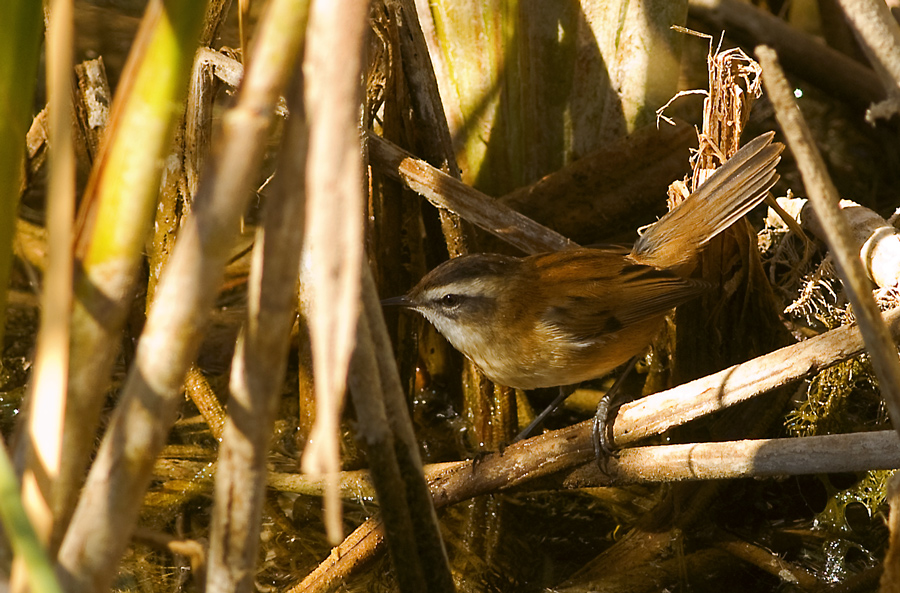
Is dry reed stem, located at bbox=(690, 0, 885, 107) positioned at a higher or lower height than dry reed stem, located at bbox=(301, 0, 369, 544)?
higher

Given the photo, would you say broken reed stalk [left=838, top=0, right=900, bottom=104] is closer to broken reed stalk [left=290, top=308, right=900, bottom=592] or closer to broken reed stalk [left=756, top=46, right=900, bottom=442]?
broken reed stalk [left=756, top=46, right=900, bottom=442]

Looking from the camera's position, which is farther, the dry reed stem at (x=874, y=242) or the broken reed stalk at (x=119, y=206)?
the dry reed stem at (x=874, y=242)

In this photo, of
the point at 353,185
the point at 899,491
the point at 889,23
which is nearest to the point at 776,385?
the point at 899,491

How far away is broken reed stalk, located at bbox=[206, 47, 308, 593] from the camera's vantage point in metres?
1.36

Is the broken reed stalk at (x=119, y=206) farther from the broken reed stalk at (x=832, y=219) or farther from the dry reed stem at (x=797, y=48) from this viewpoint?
the dry reed stem at (x=797, y=48)

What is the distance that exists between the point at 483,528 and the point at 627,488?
73cm

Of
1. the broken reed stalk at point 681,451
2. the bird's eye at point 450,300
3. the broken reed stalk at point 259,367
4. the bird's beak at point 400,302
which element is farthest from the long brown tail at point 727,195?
the broken reed stalk at point 259,367

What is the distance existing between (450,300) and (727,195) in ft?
3.94

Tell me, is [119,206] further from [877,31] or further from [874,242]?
[874,242]

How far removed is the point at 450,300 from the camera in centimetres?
352

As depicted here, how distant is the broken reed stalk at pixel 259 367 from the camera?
136 cm

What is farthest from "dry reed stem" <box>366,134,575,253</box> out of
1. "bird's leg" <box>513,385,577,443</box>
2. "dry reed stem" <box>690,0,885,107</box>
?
"dry reed stem" <box>690,0,885,107</box>

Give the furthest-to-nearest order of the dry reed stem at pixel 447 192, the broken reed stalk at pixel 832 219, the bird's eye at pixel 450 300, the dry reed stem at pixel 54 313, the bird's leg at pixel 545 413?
the bird's leg at pixel 545 413
the dry reed stem at pixel 447 192
the bird's eye at pixel 450 300
the broken reed stalk at pixel 832 219
the dry reed stem at pixel 54 313

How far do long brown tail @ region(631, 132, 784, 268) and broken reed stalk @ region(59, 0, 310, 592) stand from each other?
8.04 feet
